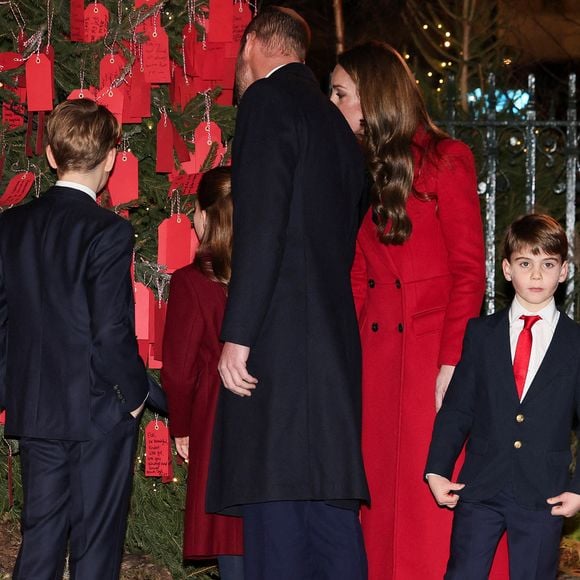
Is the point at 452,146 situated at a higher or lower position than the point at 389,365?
higher

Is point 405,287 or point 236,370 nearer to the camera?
point 236,370

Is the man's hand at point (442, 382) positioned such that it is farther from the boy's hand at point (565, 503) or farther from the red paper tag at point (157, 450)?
the red paper tag at point (157, 450)

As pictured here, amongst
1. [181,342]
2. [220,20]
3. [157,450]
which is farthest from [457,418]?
[220,20]

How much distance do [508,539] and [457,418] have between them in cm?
44

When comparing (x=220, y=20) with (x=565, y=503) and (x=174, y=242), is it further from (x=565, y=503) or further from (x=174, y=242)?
(x=565, y=503)

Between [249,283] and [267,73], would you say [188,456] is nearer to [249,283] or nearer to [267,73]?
[249,283]

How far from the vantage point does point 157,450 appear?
14.2ft

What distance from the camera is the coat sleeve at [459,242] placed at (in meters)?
3.69

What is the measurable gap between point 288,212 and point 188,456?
1330 millimetres

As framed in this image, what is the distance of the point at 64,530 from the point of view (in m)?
3.61

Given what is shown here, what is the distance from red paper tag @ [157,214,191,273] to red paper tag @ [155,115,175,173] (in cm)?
20

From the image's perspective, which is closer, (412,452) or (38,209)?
(38,209)

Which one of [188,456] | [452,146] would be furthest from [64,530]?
[452,146]

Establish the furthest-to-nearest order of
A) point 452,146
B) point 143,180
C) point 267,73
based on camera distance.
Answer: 1. point 143,180
2. point 452,146
3. point 267,73
